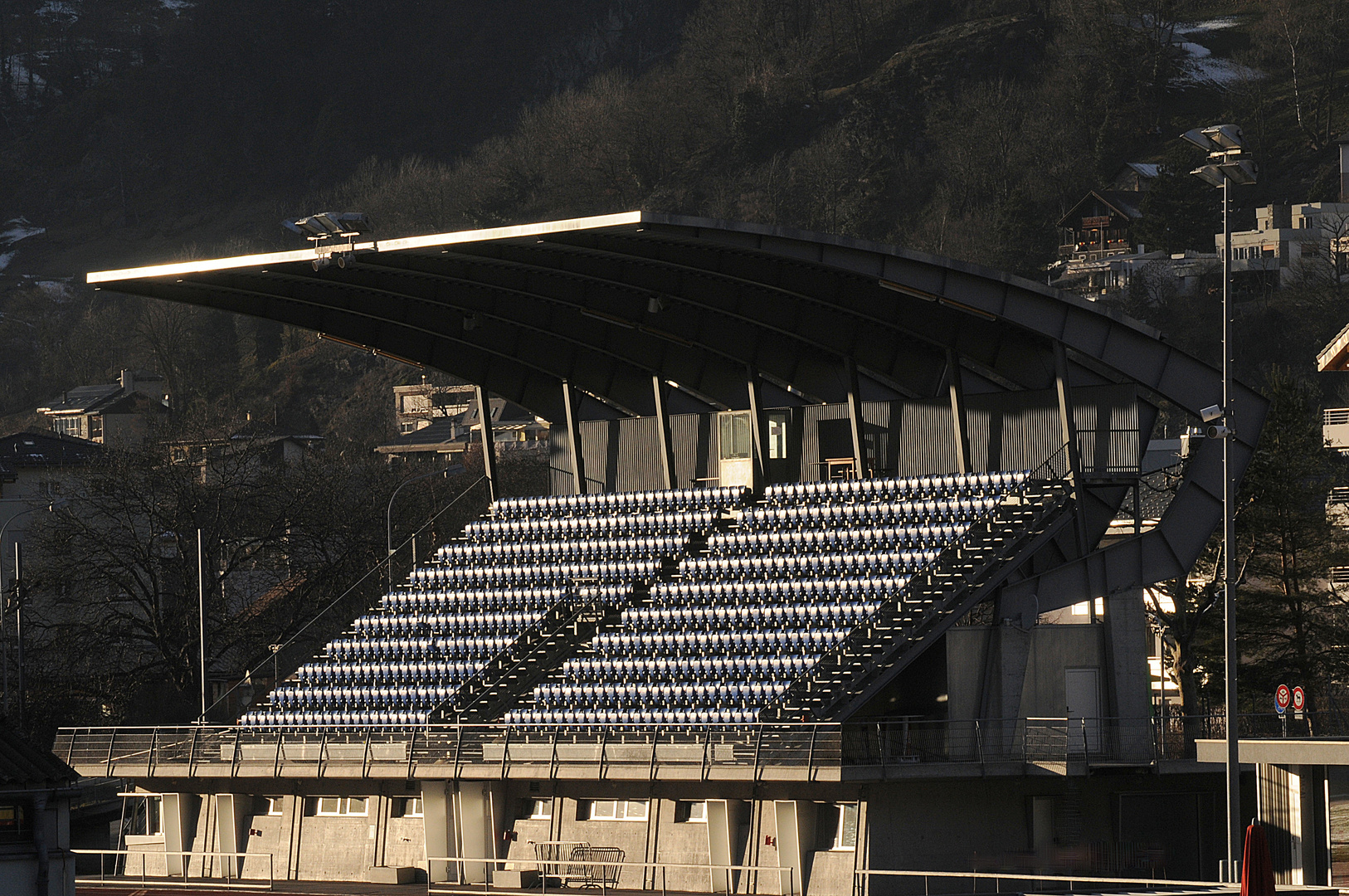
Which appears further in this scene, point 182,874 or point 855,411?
point 855,411

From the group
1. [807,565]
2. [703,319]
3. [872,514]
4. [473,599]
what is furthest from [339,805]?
[703,319]

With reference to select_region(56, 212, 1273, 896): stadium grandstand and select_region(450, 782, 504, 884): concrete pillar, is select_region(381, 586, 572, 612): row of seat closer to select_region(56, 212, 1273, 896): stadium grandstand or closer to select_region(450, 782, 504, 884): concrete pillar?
select_region(56, 212, 1273, 896): stadium grandstand

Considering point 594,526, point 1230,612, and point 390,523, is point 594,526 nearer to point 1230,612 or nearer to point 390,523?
point 1230,612

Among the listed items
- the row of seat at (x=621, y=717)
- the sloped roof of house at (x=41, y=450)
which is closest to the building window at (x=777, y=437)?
the row of seat at (x=621, y=717)

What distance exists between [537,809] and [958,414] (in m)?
13.0

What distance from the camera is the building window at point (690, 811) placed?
36719mm

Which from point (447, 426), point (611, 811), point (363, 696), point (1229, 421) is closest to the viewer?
point (1229, 421)

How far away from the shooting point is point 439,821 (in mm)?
38781

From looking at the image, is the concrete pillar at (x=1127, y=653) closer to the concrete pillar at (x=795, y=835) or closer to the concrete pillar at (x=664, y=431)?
the concrete pillar at (x=795, y=835)

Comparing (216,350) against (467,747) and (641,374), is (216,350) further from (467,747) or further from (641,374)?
(467,747)

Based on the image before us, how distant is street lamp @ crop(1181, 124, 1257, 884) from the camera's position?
29234 mm

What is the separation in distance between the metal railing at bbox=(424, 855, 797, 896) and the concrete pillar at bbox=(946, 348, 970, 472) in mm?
11719

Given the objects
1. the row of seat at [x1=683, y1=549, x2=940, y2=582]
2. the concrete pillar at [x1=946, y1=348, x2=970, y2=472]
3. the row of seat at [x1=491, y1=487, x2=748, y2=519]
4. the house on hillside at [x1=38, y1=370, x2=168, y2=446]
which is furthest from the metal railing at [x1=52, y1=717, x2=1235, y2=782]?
the house on hillside at [x1=38, y1=370, x2=168, y2=446]

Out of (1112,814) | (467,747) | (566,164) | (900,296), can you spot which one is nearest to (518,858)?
(467,747)
